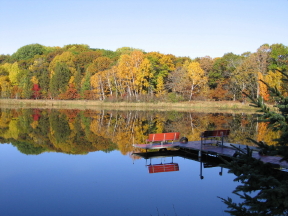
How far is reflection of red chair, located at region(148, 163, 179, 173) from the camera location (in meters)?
10.7

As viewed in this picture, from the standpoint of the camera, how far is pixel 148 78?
56000 millimetres

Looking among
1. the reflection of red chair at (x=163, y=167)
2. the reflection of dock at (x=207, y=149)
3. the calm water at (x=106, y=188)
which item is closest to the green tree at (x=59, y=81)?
the calm water at (x=106, y=188)

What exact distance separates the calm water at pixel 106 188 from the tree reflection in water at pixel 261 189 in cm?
365

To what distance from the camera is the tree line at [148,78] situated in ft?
159

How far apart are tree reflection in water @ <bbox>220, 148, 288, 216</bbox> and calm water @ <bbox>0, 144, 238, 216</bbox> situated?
365 centimetres

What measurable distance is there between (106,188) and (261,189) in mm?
5877

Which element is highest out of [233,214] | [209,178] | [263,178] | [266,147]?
[266,147]

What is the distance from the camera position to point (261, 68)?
47469 mm

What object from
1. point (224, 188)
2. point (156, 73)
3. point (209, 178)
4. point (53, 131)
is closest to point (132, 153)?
point (209, 178)

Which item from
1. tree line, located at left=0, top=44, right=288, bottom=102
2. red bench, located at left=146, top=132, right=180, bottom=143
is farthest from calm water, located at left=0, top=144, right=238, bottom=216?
tree line, located at left=0, top=44, right=288, bottom=102

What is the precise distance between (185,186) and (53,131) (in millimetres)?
14112

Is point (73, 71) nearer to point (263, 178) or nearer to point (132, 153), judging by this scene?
point (132, 153)

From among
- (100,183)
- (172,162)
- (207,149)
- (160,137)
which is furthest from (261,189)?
(160,137)

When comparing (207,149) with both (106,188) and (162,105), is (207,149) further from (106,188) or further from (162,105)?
(162,105)
